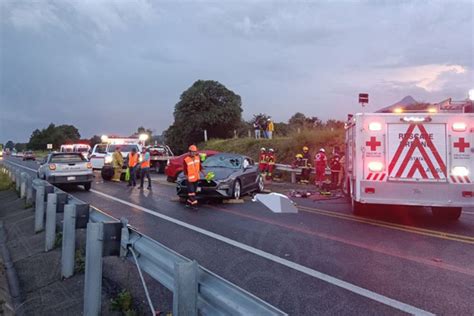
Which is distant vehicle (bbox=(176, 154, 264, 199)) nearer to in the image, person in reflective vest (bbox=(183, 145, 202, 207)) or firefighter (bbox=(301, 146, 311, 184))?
person in reflective vest (bbox=(183, 145, 202, 207))

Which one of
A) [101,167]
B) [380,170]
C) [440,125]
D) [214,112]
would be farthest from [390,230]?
[214,112]

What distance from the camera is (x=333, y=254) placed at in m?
6.73

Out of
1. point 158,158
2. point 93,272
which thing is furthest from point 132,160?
point 93,272

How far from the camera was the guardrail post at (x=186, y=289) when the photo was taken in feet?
9.42

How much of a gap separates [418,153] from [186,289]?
7.93 m

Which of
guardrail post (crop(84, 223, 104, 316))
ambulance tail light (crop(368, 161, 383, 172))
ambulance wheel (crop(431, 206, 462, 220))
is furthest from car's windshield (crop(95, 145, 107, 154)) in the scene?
guardrail post (crop(84, 223, 104, 316))

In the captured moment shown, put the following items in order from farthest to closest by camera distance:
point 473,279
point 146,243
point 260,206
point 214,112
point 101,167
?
point 214,112
point 101,167
point 260,206
point 473,279
point 146,243

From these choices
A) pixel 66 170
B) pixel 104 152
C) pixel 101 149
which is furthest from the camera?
pixel 101 149

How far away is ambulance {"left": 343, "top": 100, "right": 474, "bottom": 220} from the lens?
9266mm

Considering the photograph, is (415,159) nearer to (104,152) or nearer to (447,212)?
(447,212)

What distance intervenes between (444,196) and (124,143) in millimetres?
19373

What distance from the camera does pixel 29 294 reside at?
18.4 ft

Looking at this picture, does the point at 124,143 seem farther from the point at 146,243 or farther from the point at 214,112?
the point at 146,243

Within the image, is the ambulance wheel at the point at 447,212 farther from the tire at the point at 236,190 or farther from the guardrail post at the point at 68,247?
the guardrail post at the point at 68,247
